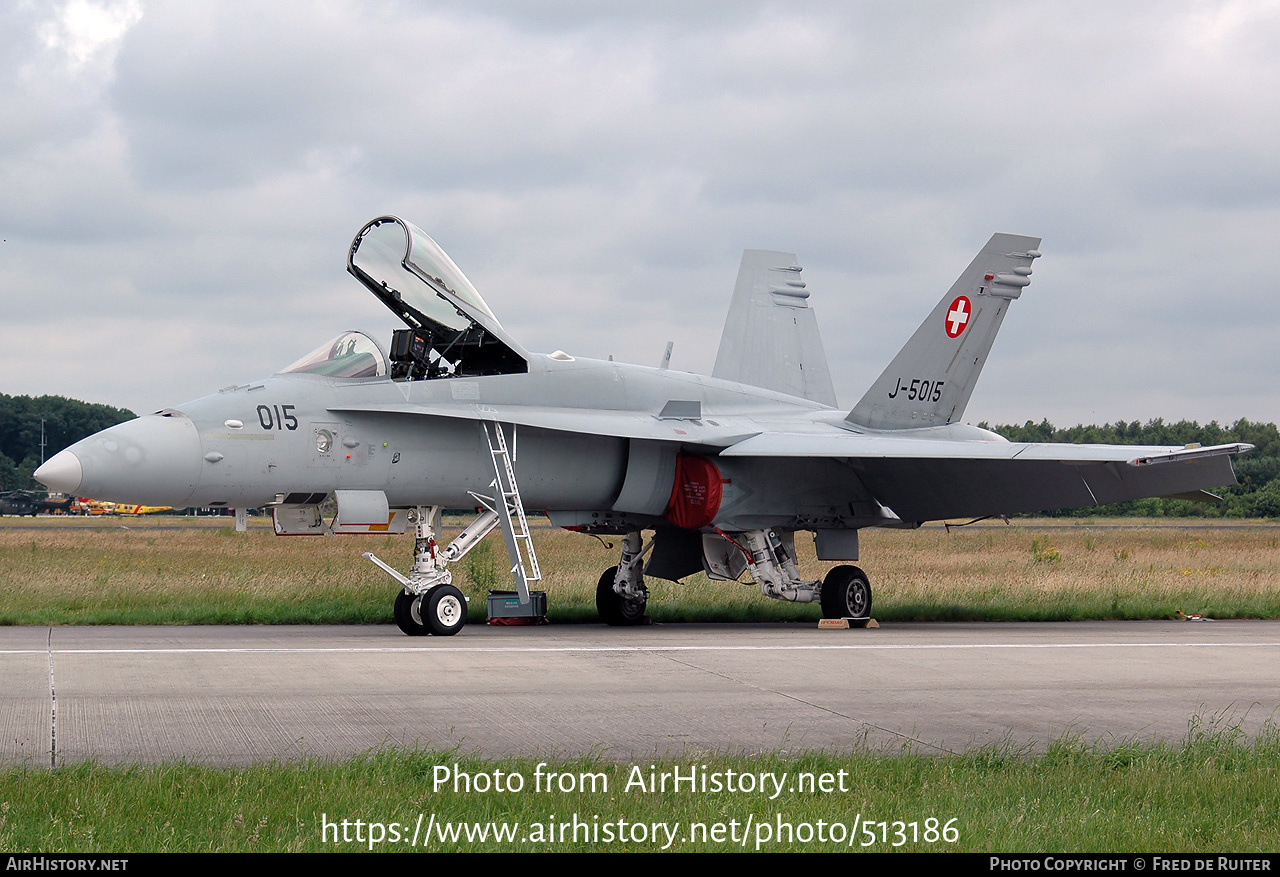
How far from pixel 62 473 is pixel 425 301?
411 cm

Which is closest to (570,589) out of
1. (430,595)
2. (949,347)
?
(430,595)

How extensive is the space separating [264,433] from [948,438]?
9234mm

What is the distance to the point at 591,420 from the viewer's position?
46.4ft

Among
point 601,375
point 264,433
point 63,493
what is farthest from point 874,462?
point 63,493

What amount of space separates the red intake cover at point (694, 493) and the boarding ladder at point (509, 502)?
2.04 m

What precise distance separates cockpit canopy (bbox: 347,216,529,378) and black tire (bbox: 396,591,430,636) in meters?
2.50

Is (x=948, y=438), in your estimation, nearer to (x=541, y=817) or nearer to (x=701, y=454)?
(x=701, y=454)

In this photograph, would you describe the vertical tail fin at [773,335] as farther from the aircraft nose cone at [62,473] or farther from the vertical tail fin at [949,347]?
the aircraft nose cone at [62,473]

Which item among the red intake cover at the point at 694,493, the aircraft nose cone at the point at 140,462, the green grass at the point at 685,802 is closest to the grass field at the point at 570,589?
the red intake cover at the point at 694,493

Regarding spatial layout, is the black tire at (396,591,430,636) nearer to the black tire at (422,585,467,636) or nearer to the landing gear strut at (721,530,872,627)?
the black tire at (422,585,467,636)

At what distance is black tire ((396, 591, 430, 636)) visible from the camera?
41.3 ft

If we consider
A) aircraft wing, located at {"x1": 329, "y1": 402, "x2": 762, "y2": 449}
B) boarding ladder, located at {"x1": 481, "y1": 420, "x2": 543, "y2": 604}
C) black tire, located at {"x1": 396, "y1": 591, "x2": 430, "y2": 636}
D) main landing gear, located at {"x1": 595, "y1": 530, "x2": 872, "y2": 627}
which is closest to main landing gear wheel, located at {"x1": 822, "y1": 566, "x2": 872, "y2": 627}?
main landing gear, located at {"x1": 595, "y1": 530, "x2": 872, "y2": 627}

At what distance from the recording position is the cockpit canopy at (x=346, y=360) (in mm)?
13016

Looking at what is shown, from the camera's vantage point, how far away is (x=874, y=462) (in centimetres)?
1562
